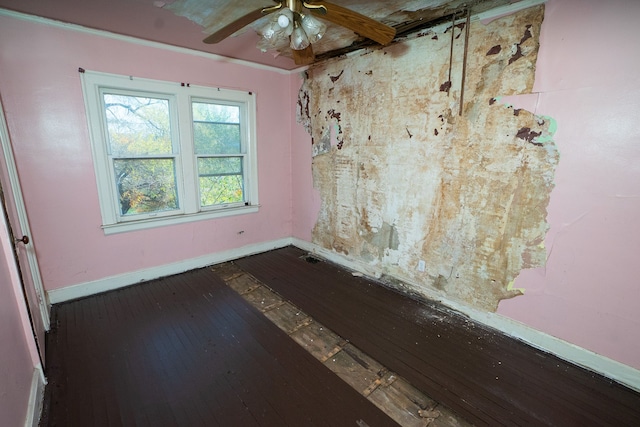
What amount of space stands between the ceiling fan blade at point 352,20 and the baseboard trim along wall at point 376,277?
223 centimetres

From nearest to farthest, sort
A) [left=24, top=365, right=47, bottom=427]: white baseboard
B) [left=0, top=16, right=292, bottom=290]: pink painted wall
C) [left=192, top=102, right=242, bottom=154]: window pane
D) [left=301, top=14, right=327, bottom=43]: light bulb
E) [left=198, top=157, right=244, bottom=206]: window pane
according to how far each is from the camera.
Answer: [left=24, top=365, right=47, bottom=427]: white baseboard → [left=301, top=14, right=327, bottom=43]: light bulb → [left=0, top=16, right=292, bottom=290]: pink painted wall → [left=192, top=102, right=242, bottom=154]: window pane → [left=198, top=157, right=244, bottom=206]: window pane

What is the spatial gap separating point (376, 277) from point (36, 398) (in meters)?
2.76

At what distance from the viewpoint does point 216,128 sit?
3.39 meters

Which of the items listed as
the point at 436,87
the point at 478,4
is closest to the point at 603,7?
the point at 478,4

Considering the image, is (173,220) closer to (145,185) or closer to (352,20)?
(145,185)

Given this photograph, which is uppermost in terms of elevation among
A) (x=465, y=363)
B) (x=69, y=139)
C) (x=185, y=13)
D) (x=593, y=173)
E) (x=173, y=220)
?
(x=185, y=13)

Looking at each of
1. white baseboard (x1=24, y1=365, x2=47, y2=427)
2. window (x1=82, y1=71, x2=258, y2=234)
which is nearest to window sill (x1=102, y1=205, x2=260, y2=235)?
window (x1=82, y1=71, x2=258, y2=234)

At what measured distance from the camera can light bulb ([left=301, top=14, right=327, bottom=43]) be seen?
1.67m

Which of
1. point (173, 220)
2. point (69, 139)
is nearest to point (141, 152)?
point (69, 139)

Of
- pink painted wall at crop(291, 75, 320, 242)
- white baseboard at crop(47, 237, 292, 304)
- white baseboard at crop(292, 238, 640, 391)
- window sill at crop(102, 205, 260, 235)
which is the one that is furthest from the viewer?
pink painted wall at crop(291, 75, 320, 242)

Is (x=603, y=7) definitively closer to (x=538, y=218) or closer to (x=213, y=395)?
(x=538, y=218)

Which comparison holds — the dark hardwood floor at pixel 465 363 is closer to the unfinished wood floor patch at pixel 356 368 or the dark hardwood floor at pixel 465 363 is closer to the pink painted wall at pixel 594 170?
the unfinished wood floor patch at pixel 356 368

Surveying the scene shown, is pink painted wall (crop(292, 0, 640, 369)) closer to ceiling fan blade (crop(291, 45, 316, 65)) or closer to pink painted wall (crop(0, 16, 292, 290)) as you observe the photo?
ceiling fan blade (crop(291, 45, 316, 65))

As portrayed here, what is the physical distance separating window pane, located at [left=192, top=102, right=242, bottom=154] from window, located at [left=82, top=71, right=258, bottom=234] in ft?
0.04
